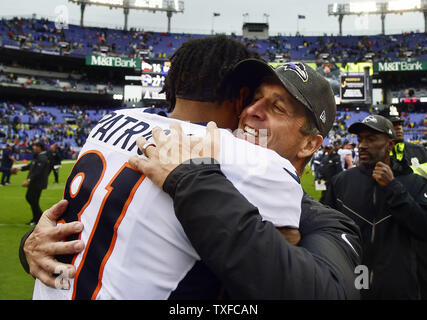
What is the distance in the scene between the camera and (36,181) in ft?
28.8

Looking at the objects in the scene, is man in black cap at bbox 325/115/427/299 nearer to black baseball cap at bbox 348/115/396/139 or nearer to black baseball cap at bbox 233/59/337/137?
black baseball cap at bbox 348/115/396/139

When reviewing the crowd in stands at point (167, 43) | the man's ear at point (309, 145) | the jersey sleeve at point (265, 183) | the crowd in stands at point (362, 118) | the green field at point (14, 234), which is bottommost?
the green field at point (14, 234)

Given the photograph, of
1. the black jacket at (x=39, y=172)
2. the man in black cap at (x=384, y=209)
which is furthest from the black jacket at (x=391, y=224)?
the black jacket at (x=39, y=172)

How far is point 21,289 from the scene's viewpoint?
4.70 metres

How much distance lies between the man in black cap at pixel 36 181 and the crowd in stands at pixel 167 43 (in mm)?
40526

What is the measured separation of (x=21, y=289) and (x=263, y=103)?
4601 millimetres

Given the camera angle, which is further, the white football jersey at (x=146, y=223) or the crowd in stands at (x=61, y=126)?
the crowd in stands at (x=61, y=126)

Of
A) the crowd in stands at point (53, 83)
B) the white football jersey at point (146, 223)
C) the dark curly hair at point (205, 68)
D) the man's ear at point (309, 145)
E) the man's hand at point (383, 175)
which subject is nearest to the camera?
the white football jersey at point (146, 223)

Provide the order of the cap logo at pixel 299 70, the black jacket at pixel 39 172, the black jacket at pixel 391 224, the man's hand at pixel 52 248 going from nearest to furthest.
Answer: the man's hand at pixel 52 248 < the cap logo at pixel 299 70 < the black jacket at pixel 391 224 < the black jacket at pixel 39 172

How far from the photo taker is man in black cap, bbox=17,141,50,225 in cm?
864

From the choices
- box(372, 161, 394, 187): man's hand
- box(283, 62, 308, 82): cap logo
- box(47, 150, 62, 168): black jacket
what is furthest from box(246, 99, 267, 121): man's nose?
box(47, 150, 62, 168): black jacket

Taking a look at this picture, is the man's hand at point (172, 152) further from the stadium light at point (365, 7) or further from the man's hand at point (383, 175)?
the stadium light at point (365, 7)

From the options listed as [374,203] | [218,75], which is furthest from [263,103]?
[374,203]

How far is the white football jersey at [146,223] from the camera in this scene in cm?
112
